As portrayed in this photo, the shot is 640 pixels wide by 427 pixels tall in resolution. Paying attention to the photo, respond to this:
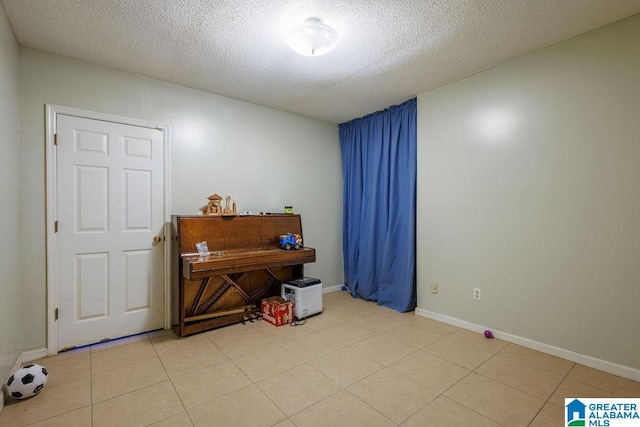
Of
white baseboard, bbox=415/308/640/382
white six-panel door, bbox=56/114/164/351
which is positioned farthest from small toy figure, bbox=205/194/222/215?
white baseboard, bbox=415/308/640/382

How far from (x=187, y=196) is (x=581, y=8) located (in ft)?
11.7

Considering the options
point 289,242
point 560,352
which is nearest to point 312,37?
point 289,242

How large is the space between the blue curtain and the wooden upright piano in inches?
38.0

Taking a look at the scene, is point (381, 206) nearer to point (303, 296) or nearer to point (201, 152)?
point (303, 296)

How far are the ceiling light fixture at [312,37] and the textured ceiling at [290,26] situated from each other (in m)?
0.07

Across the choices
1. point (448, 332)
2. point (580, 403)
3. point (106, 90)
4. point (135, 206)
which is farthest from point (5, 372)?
point (580, 403)

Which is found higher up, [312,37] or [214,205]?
[312,37]

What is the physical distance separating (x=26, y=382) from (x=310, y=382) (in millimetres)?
1770

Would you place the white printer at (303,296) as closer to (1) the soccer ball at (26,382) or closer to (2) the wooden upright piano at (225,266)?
(2) the wooden upright piano at (225,266)

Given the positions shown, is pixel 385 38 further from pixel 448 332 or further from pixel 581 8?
pixel 448 332

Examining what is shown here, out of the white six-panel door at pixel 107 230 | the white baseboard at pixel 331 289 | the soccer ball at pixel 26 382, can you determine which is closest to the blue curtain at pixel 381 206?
the white baseboard at pixel 331 289

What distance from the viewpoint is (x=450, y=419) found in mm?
1656

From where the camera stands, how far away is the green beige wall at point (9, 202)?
6.13 ft

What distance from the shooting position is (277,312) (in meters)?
3.07
